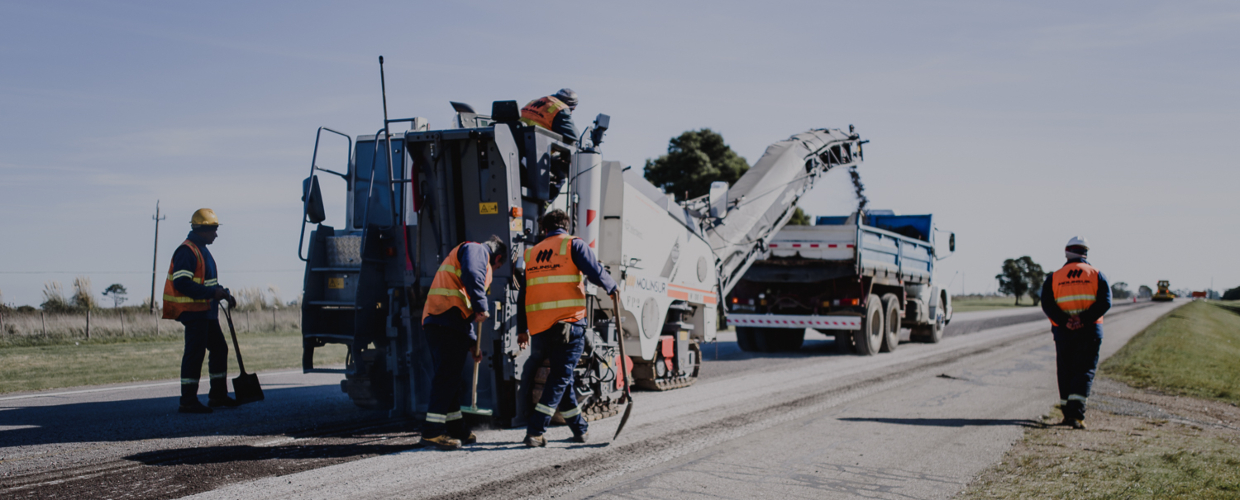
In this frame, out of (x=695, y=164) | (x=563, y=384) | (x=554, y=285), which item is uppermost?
(x=695, y=164)

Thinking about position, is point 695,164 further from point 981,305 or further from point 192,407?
point 981,305

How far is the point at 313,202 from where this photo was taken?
714 cm

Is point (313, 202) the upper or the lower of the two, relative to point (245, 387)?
upper

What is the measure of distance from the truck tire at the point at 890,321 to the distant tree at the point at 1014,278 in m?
57.7

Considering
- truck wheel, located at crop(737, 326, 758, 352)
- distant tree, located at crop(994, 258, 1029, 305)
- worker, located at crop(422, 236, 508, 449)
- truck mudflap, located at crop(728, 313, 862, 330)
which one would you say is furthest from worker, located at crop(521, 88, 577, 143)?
distant tree, located at crop(994, 258, 1029, 305)

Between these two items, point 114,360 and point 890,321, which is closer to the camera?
point 114,360

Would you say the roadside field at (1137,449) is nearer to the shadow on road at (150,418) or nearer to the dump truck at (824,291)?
the dump truck at (824,291)

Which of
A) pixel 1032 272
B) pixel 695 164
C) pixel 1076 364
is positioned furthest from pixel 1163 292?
pixel 1076 364

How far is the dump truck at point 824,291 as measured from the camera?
14.0 meters

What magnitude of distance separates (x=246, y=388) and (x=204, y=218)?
1617 millimetres

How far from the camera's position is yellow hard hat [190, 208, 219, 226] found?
24.5 feet

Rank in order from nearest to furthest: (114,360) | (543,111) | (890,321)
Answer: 1. (543,111)
2. (114,360)
3. (890,321)

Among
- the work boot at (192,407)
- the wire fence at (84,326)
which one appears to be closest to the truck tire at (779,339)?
the work boot at (192,407)

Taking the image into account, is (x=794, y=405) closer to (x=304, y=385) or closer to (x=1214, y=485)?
(x=1214, y=485)
